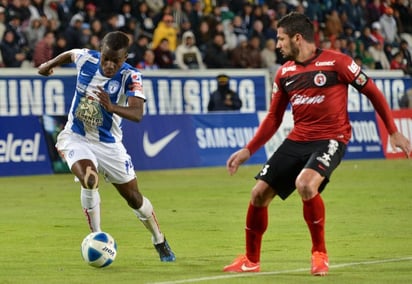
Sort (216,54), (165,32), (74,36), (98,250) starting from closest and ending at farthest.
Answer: (98,250) → (74,36) → (165,32) → (216,54)

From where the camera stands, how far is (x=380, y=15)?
37.2 m

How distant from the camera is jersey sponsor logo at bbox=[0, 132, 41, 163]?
74.6 feet

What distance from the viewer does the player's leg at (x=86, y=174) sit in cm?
1062

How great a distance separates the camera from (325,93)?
391 inches

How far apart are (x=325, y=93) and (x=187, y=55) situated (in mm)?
19179

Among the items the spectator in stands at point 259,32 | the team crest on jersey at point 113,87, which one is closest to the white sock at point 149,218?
the team crest on jersey at point 113,87

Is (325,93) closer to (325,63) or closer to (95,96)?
(325,63)

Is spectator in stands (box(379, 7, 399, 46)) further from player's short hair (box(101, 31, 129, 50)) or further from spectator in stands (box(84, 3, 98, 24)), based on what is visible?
player's short hair (box(101, 31, 129, 50))

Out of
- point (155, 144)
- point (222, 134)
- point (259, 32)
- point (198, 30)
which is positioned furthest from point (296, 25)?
point (259, 32)

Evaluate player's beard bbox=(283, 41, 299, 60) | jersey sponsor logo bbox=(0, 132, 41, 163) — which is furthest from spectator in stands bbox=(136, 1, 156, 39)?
player's beard bbox=(283, 41, 299, 60)

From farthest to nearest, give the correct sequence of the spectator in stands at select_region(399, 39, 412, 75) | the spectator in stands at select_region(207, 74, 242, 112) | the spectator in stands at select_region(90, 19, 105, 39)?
the spectator in stands at select_region(399, 39, 412, 75) → the spectator in stands at select_region(207, 74, 242, 112) → the spectator in stands at select_region(90, 19, 105, 39)

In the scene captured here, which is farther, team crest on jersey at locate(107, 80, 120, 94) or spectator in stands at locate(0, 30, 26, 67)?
spectator in stands at locate(0, 30, 26, 67)

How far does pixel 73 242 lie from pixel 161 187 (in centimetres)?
811

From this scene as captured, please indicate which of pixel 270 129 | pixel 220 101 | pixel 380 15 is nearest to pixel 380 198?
pixel 270 129
